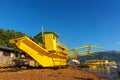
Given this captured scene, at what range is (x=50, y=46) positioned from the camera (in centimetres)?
2284

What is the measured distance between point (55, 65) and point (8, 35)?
122ft

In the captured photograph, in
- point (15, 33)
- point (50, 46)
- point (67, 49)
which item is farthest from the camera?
point (15, 33)

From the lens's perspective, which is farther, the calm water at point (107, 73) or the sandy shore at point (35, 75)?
the calm water at point (107, 73)

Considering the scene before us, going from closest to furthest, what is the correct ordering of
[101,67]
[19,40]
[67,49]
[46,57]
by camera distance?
1. [19,40]
2. [46,57]
3. [67,49]
4. [101,67]

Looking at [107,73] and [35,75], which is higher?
[35,75]

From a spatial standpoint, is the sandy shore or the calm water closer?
the sandy shore

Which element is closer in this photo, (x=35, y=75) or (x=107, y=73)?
(x=35, y=75)

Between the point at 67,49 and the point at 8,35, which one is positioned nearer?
the point at 67,49

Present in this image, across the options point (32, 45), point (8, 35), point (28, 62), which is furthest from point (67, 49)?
point (8, 35)

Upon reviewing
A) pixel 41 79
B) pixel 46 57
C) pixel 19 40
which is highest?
pixel 19 40

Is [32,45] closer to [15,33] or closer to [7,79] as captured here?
[7,79]

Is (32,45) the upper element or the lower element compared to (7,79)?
upper

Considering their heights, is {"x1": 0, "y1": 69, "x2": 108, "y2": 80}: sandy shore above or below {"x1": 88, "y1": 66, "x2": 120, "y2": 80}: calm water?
above

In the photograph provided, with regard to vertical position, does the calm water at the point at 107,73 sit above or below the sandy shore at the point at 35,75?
below
